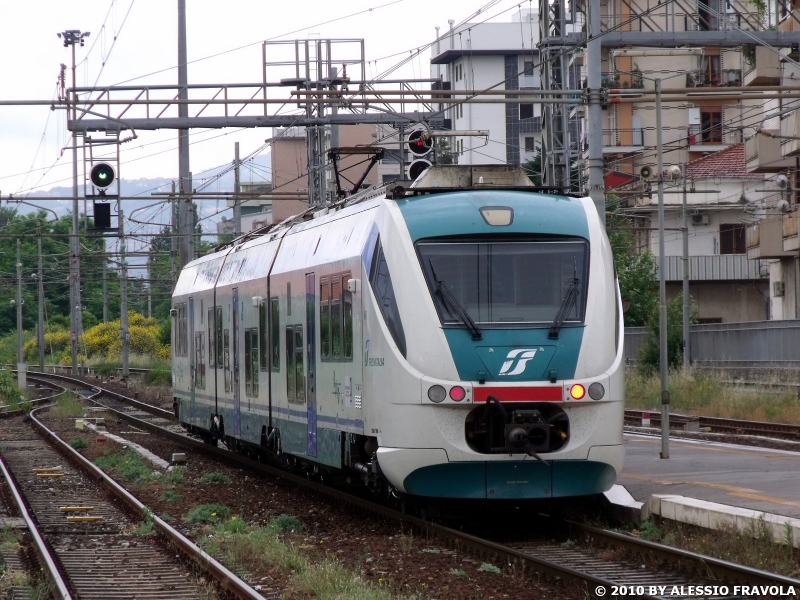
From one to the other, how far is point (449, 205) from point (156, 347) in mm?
65895

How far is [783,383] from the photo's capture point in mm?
31891

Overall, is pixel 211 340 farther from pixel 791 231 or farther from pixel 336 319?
pixel 791 231

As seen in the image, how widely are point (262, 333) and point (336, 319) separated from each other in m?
4.04

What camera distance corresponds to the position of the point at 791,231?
38531mm

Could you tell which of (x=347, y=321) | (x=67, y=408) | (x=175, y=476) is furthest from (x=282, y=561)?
(x=67, y=408)

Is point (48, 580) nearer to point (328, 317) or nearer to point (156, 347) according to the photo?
point (328, 317)

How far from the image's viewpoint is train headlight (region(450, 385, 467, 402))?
1110cm

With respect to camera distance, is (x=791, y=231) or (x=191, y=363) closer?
(x=191, y=363)

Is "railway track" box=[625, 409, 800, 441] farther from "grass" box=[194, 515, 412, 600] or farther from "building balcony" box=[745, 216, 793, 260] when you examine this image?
"building balcony" box=[745, 216, 793, 260]

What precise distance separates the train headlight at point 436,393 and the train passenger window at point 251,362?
6835 millimetres

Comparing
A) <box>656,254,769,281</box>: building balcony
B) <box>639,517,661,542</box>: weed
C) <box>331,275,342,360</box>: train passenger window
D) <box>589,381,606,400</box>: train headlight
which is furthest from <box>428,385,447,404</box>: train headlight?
<box>656,254,769,281</box>: building balcony

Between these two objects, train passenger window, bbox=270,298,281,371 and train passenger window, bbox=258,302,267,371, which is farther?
train passenger window, bbox=258,302,267,371

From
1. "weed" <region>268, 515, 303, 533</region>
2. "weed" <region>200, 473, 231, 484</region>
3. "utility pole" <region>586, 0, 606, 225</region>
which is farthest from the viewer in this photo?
"weed" <region>200, 473, 231, 484</region>

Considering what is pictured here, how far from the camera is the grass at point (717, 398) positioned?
27.6 meters
